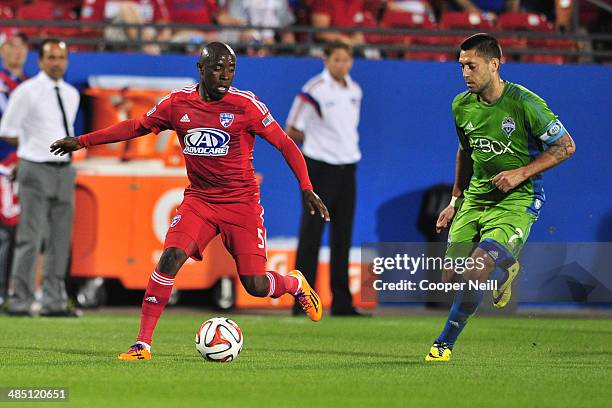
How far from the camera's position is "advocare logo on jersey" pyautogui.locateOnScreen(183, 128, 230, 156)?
8.96 metres

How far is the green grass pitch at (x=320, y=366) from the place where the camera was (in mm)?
6789

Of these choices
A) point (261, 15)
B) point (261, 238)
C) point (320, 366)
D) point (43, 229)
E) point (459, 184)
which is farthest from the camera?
point (261, 15)

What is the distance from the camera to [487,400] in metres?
6.73

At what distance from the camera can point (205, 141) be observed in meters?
8.99

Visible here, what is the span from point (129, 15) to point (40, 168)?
3350 mm

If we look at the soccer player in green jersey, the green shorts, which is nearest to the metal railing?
the soccer player in green jersey

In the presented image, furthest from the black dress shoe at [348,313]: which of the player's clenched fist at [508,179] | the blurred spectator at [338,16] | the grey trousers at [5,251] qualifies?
the player's clenched fist at [508,179]

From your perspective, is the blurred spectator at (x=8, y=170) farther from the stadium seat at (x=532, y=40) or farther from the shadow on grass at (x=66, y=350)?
the stadium seat at (x=532, y=40)

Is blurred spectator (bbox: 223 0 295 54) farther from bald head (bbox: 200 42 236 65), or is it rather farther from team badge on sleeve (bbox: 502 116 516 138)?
team badge on sleeve (bbox: 502 116 516 138)

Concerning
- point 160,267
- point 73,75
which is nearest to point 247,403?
point 160,267

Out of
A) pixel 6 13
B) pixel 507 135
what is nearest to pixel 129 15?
pixel 6 13

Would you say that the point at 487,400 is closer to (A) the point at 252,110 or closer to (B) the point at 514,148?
(B) the point at 514,148

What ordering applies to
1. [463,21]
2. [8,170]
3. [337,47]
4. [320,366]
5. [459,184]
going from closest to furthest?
1. [320,366]
2. [459,184]
3. [337,47]
4. [8,170]
5. [463,21]

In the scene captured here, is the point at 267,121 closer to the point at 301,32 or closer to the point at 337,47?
the point at 337,47
